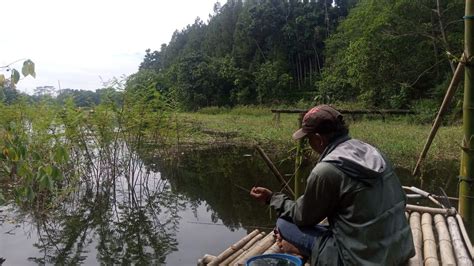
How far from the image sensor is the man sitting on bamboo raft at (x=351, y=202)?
2.01m

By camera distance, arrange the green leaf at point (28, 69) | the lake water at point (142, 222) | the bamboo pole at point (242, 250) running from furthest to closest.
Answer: the lake water at point (142, 222) < the bamboo pole at point (242, 250) < the green leaf at point (28, 69)

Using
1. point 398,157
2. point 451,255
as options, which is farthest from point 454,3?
point 451,255

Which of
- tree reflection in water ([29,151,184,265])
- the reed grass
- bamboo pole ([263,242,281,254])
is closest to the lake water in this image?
tree reflection in water ([29,151,184,265])

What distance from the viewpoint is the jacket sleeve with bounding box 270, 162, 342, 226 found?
6.66 ft

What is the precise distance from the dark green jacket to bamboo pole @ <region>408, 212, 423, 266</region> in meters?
0.37

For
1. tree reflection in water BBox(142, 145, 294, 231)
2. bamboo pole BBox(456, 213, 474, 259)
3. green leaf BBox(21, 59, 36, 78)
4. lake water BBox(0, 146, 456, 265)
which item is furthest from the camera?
tree reflection in water BBox(142, 145, 294, 231)

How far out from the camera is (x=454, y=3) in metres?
17.7

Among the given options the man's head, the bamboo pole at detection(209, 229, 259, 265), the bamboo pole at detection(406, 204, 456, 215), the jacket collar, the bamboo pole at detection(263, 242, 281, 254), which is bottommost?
the bamboo pole at detection(209, 229, 259, 265)

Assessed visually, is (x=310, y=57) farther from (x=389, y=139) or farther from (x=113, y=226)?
(x=113, y=226)

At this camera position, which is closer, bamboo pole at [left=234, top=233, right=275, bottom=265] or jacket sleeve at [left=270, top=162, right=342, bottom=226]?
jacket sleeve at [left=270, top=162, right=342, bottom=226]

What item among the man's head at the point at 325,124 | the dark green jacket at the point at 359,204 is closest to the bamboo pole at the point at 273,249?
the dark green jacket at the point at 359,204

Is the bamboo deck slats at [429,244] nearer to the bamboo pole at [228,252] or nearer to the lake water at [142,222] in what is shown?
the bamboo pole at [228,252]

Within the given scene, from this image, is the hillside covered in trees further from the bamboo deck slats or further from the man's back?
the man's back

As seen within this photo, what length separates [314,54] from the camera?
42438 millimetres
